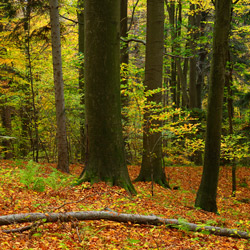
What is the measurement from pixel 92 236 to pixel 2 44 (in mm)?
9687

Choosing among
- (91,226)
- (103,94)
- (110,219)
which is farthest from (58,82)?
(91,226)

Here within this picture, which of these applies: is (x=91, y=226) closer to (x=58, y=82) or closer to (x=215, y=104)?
(x=215, y=104)

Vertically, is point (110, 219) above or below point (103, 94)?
below

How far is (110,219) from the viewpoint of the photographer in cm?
452

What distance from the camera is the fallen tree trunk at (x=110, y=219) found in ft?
12.5

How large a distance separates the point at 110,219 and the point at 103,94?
9.55 feet

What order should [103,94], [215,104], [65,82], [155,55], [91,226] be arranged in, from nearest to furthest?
[91,226] → [103,94] → [215,104] → [155,55] → [65,82]

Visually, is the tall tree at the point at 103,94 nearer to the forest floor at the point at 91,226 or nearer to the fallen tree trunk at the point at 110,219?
the forest floor at the point at 91,226

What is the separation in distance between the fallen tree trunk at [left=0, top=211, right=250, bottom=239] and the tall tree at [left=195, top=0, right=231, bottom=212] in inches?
84.5

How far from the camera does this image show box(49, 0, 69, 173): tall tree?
346 inches

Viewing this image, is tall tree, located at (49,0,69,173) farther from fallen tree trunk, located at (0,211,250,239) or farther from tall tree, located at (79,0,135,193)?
fallen tree trunk, located at (0,211,250,239)

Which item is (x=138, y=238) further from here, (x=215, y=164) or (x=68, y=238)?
(x=215, y=164)

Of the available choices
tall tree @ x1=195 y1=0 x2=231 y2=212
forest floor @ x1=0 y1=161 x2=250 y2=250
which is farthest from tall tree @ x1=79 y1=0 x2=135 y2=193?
tall tree @ x1=195 y1=0 x2=231 y2=212

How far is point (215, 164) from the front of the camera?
6883 mm
